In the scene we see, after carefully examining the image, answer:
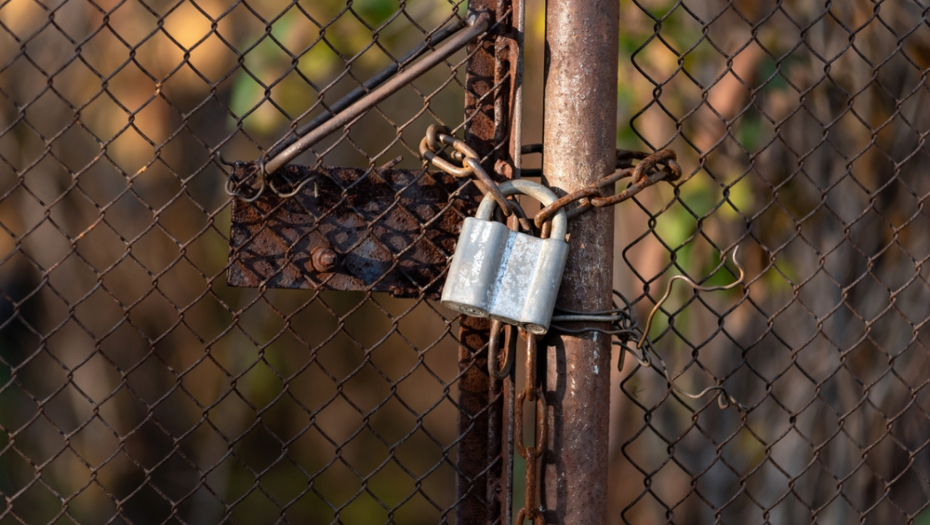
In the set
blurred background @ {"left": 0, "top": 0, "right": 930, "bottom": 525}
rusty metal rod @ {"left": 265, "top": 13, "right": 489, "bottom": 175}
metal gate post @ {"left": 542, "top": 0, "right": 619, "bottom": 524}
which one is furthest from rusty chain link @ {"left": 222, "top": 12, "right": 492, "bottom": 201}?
blurred background @ {"left": 0, "top": 0, "right": 930, "bottom": 525}

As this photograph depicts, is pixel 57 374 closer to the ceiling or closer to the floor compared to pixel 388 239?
closer to the ceiling

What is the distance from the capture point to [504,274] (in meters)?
0.98

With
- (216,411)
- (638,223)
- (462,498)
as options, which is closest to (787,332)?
(638,223)

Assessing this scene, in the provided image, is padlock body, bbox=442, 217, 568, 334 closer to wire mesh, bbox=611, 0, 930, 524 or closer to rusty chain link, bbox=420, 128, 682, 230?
rusty chain link, bbox=420, 128, 682, 230

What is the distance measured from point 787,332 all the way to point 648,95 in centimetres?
120

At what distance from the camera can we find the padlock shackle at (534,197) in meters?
1.02

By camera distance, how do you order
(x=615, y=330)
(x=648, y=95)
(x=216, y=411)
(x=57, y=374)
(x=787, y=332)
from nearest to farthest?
(x=615, y=330) < (x=648, y=95) < (x=787, y=332) < (x=57, y=374) < (x=216, y=411)

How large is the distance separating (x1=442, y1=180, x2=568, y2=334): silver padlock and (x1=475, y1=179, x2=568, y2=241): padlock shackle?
0.11 feet

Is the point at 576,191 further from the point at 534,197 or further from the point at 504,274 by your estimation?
the point at 504,274

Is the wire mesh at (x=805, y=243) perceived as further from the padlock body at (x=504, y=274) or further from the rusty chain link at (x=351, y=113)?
the padlock body at (x=504, y=274)

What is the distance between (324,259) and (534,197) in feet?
1.17

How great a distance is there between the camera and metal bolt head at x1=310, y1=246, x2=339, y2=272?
1.17 meters

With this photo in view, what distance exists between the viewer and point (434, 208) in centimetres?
121

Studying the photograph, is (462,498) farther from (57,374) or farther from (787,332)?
(57,374)
